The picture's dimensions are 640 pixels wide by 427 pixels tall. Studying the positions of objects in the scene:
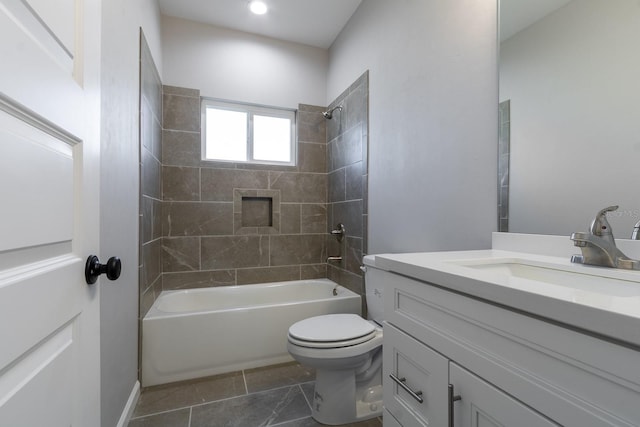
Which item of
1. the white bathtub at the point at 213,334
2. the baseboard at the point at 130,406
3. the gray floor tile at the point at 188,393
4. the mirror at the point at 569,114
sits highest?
the mirror at the point at 569,114

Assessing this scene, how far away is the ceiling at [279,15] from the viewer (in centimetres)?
231

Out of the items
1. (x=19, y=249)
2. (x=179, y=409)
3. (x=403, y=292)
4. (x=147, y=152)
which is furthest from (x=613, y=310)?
(x=147, y=152)

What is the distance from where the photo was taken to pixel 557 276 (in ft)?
2.88

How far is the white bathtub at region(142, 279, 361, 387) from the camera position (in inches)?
73.6

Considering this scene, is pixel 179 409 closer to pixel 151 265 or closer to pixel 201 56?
pixel 151 265

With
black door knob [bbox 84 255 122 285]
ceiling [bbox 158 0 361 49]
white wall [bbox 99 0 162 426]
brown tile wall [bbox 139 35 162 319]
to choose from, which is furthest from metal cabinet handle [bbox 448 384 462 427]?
ceiling [bbox 158 0 361 49]

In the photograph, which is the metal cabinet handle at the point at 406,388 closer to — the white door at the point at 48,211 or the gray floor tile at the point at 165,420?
the white door at the point at 48,211

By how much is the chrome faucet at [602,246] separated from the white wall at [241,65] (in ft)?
8.51

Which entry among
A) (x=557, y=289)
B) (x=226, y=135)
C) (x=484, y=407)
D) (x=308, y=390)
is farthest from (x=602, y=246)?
(x=226, y=135)

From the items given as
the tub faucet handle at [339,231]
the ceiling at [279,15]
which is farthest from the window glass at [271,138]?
the tub faucet handle at [339,231]

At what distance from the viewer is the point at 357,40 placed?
7.88 feet

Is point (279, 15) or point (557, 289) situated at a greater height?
point (279, 15)

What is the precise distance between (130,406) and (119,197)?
1.18 meters

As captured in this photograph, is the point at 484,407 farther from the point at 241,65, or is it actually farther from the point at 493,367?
the point at 241,65
